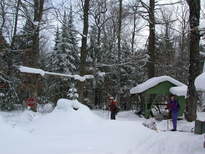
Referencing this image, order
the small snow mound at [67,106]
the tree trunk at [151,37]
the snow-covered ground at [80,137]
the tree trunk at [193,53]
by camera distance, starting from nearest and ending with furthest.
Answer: the snow-covered ground at [80,137] → the small snow mound at [67,106] → the tree trunk at [193,53] → the tree trunk at [151,37]

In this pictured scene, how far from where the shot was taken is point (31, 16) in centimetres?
1905

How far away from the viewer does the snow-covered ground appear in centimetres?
880

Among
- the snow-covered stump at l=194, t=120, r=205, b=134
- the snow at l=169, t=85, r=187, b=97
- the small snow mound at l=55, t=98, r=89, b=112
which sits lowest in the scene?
the snow-covered stump at l=194, t=120, r=205, b=134

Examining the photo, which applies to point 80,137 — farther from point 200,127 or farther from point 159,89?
point 159,89

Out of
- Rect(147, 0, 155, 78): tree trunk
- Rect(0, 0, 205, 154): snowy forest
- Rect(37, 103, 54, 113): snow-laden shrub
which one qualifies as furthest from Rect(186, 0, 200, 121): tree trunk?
Rect(37, 103, 54, 113): snow-laden shrub

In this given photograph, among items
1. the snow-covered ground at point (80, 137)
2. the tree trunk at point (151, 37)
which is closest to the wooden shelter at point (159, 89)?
the tree trunk at point (151, 37)

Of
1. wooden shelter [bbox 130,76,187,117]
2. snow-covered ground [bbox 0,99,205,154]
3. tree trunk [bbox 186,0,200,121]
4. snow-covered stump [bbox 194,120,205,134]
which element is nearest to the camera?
snow-covered ground [bbox 0,99,205,154]

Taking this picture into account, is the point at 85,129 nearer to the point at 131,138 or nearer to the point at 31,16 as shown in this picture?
the point at 131,138

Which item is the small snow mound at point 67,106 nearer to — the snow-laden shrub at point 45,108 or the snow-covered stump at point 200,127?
the snow-covered stump at point 200,127

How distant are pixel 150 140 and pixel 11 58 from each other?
283 inches

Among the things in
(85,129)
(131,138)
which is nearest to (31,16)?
(85,129)

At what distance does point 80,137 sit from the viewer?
1077 centimetres

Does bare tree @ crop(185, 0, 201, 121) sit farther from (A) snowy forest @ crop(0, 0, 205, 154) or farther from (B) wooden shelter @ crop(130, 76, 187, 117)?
(B) wooden shelter @ crop(130, 76, 187, 117)

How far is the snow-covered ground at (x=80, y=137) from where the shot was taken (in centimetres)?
880
